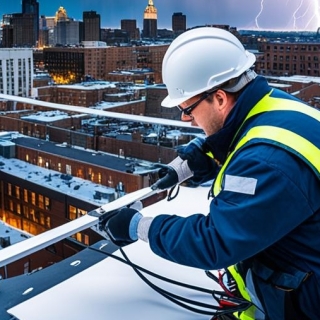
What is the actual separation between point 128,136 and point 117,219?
66.1 inches

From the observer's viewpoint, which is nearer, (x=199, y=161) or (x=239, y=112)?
(x=239, y=112)

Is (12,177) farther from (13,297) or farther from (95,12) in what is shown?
(95,12)

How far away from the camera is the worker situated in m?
0.80

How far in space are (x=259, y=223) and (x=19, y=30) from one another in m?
37.9

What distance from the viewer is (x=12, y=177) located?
8.36 ft

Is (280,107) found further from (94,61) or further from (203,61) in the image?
(94,61)

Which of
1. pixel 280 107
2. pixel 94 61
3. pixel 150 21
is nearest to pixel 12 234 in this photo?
pixel 280 107

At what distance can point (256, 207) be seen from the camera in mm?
794

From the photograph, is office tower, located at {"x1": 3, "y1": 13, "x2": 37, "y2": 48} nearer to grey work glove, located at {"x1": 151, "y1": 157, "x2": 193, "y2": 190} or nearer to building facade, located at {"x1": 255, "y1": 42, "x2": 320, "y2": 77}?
building facade, located at {"x1": 255, "y1": 42, "x2": 320, "y2": 77}

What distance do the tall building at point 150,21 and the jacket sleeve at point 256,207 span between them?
77.4 feet

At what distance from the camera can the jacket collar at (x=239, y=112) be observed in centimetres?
93

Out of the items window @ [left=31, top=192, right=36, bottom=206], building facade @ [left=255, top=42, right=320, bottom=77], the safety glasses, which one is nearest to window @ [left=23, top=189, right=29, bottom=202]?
window @ [left=31, top=192, right=36, bottom=206]

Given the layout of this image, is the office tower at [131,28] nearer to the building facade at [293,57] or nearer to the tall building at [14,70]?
the building facade at [293,57]

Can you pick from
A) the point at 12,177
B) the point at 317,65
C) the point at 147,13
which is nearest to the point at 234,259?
the point at 12,177
